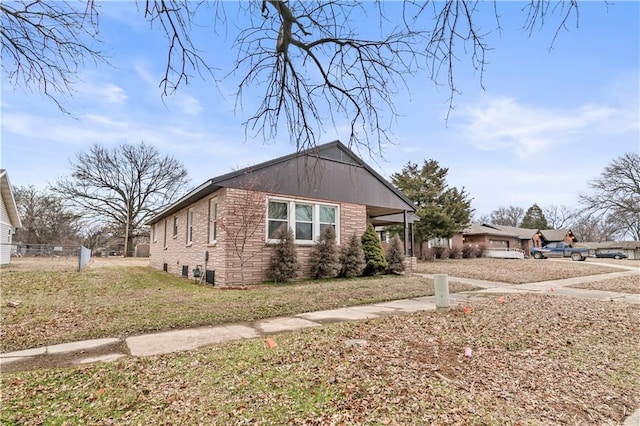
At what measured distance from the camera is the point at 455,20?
9.22ft

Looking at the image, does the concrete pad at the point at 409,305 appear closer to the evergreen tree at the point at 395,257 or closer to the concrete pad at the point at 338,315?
the concrete pad at the point at 338,315

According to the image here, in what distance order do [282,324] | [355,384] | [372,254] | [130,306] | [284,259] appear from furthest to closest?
[372,254] → [284,259] → [130,306] → [282,324] → [355,384]

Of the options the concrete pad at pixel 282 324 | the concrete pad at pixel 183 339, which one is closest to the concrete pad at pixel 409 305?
the concrete pad at pixel 282 324

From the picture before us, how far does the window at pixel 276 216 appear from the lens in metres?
10.9

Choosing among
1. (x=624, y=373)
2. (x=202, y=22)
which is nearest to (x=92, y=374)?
(x=202, y=22)

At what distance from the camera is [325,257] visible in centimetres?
1143

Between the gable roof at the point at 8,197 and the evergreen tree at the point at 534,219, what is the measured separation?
6302cm

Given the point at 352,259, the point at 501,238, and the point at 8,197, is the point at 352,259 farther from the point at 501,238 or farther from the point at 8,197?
the point at 501,238

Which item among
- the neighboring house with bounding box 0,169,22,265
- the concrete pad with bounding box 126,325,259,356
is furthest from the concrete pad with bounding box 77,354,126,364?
the neighboring house with bounding box 0,169,22,265

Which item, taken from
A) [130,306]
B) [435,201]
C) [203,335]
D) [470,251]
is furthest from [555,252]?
[130,306]

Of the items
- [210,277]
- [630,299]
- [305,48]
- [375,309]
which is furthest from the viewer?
[210,277]

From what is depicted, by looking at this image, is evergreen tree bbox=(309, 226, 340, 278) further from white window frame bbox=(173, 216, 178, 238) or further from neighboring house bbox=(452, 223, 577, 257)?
neighboring house bbox=(452, 223, 577, 257)

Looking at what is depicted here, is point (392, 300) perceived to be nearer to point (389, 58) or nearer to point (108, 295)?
point (389, 58)

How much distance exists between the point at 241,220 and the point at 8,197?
52.6 feet
